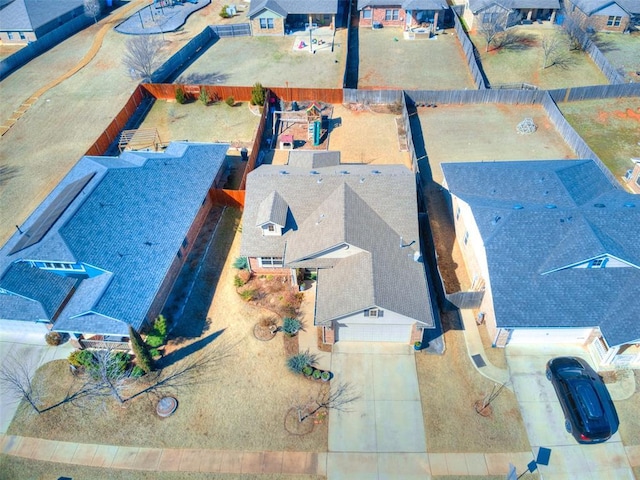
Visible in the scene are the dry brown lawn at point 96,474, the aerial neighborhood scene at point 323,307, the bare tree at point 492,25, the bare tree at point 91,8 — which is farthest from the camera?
the bare tree at point 91,8

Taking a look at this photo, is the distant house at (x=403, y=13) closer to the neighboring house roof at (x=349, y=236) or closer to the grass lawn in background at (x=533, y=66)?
the grass lawn in background at (x=533, y=66)

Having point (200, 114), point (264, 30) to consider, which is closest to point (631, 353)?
point (200, 114)

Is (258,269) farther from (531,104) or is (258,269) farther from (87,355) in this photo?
(531,104)

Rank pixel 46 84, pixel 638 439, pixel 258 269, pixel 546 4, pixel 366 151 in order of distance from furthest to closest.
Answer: pixel 546 4, pixel 46 84, pixel 366 151, pixel 258 269, pixel 638 439

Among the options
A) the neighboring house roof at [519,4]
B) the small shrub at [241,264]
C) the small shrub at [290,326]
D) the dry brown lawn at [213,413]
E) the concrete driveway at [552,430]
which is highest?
the neighboring house roof at [519,4]

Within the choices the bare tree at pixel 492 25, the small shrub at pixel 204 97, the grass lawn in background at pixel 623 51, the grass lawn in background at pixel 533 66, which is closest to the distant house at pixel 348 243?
the small shrub at pixel 204 97
